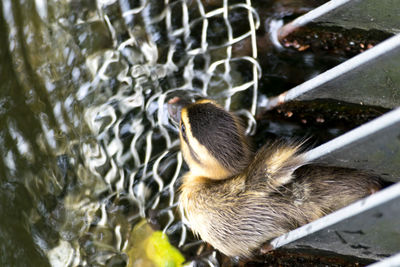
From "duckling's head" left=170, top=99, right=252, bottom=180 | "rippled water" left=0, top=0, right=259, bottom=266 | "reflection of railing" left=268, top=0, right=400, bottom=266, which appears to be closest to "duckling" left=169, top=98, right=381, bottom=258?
"duckling's head" left=170, top=99, right=252, bottom=180

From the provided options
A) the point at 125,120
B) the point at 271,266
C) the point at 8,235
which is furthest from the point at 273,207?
the point at 8,235

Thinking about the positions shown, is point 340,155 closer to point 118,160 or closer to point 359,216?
point 359,216

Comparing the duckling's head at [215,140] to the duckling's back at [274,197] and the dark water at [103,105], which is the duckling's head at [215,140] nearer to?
the duckling's back at [274,197]

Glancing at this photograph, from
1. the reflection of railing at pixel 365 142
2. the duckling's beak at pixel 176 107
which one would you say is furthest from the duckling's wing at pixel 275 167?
the duckling's beak at pixel 176 107

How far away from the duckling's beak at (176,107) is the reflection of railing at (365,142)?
52 cm

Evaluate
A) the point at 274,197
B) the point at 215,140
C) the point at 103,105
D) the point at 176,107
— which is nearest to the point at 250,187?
the point at 274,197

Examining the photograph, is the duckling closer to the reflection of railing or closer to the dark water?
the reflection of railing

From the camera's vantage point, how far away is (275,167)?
6.64 feet

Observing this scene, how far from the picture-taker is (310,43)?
2465 mm

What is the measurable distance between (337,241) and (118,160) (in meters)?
1.28

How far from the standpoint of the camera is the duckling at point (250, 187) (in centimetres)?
202

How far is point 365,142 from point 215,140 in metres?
0.65

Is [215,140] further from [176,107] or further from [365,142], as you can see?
[365,142]

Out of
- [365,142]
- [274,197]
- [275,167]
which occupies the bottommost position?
[274,197]
